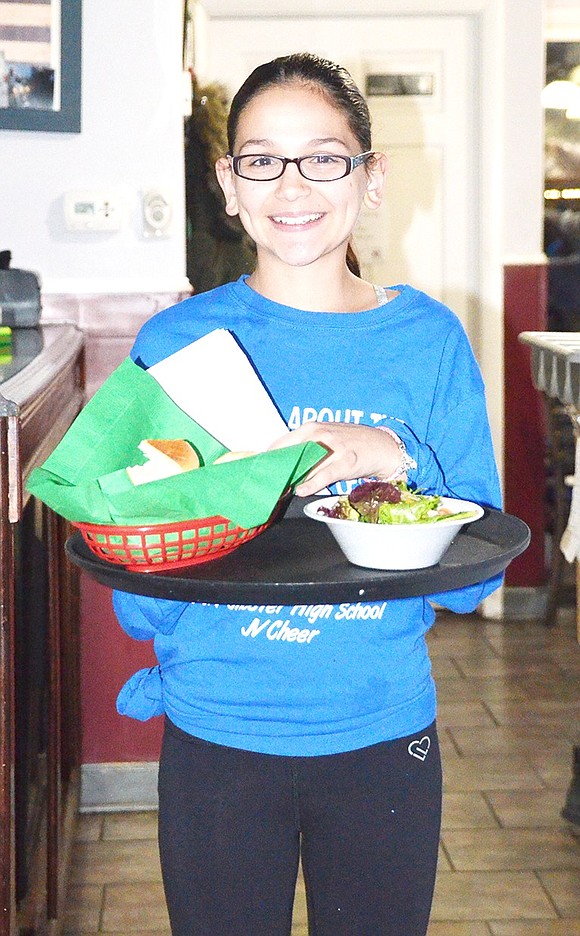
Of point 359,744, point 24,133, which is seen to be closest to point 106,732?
point 24,133

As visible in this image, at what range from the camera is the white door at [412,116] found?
14.1 ft

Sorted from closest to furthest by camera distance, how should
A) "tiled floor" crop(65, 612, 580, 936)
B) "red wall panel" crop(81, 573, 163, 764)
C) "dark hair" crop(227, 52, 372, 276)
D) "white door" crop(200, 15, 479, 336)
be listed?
"dark hair" crop(227, 52, 372, 276) < "tiled floor" crop(65, 612, 580, 936) < "red wall panel" crop(81, 573, 163, 764) < "white door" crop(200, 15, 479, 336)

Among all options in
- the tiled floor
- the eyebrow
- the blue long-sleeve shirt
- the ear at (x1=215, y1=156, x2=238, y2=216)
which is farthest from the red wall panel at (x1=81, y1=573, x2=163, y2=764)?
the eyebrow

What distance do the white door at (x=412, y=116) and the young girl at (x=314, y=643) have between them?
120 inches

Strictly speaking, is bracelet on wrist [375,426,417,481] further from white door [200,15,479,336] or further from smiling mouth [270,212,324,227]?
white door [200,15,479,336]

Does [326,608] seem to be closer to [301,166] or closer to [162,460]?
[162,460]

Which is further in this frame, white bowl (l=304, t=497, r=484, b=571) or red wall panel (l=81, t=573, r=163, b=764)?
red wall panel (l=81, t=573, r=163, b=764)

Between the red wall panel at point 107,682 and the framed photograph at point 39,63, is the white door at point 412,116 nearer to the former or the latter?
the framed photograph at point 39,63

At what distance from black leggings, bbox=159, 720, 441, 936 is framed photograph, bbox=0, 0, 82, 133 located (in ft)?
6.32

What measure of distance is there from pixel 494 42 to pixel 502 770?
2564 mm

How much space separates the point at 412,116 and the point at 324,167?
10.7ft

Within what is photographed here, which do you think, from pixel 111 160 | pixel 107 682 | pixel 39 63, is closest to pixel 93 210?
pixel 111 160

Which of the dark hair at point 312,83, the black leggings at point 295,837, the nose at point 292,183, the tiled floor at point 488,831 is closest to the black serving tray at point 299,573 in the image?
the black leggings at point 295,837

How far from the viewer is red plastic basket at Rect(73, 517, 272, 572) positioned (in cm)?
108
